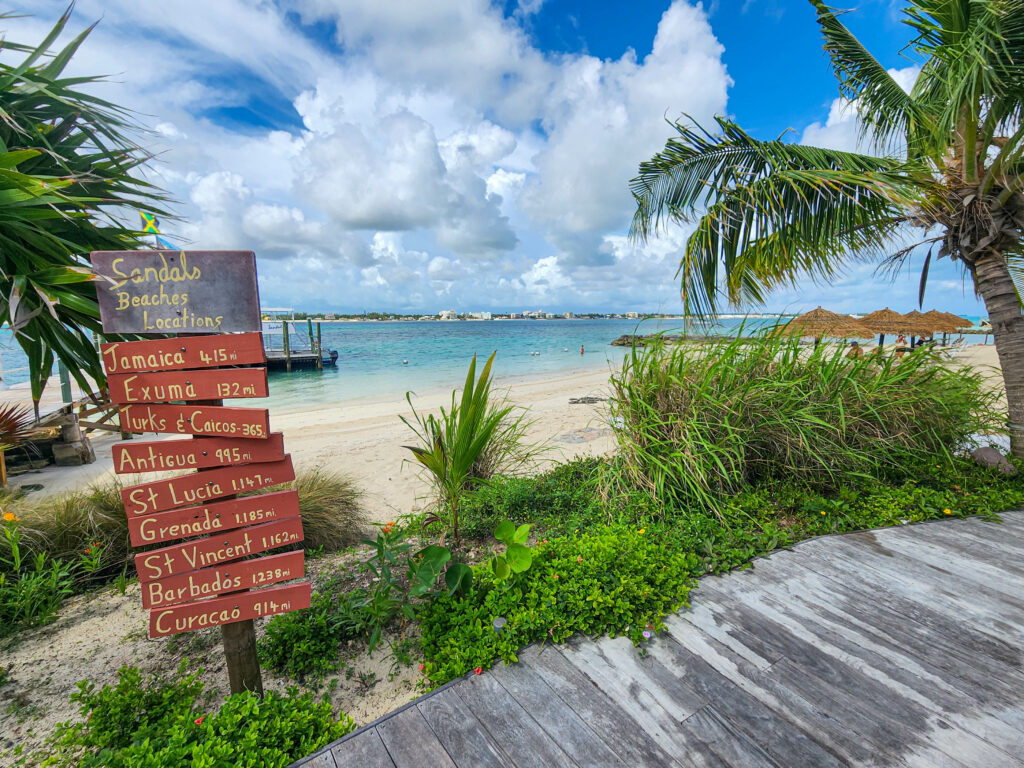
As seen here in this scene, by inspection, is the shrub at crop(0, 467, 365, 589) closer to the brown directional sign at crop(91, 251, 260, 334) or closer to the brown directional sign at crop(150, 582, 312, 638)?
the brown directional sign at crop(150, 582, 312, 638)

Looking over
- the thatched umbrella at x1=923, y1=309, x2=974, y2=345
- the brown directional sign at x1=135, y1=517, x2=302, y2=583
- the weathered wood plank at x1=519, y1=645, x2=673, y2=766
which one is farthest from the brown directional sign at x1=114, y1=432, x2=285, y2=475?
the thatched umbrella at x1=923, y1=309, x2=974, y2=345

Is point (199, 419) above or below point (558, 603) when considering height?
above

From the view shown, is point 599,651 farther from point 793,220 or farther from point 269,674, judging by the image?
point 793,220

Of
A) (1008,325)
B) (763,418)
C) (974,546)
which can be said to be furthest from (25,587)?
(1008,325)

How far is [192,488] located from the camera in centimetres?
188

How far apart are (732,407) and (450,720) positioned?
307 cm

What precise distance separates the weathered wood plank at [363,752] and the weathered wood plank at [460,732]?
0.19 metres

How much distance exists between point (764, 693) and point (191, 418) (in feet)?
8.99

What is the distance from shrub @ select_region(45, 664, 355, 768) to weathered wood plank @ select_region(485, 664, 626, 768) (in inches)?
27.3

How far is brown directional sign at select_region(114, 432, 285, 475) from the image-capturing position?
1.84 m

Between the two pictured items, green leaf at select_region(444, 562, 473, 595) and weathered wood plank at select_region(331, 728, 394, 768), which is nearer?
weathered wood plank at select_region(331, 728, 394, 768)

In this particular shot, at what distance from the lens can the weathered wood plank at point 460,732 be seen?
5.09 ft

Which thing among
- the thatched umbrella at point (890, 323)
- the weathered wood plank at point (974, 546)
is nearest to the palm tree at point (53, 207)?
the weathered wood plank at point (974, 546)

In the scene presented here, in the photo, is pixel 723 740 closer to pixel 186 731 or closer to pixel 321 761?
pixel 321 761
